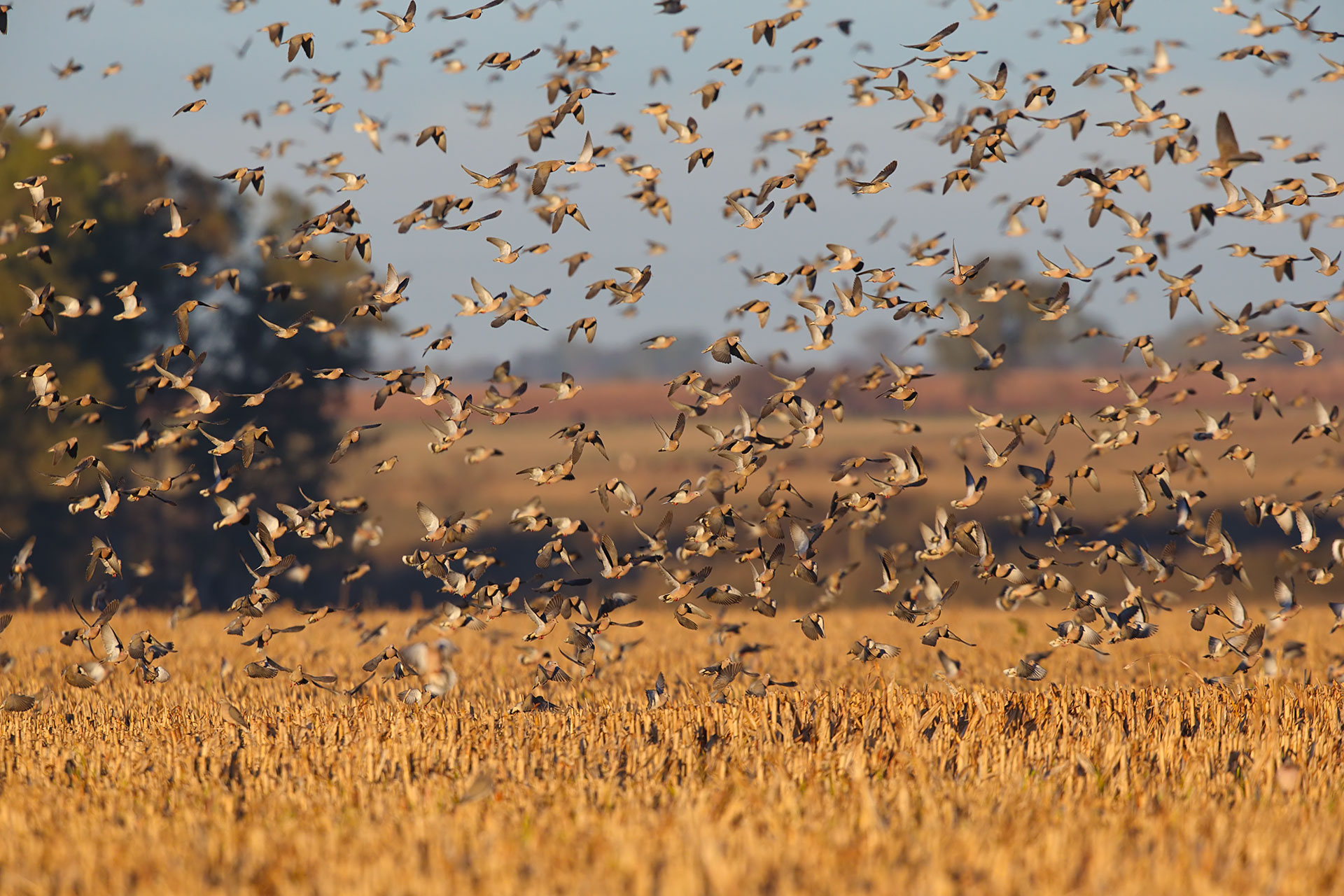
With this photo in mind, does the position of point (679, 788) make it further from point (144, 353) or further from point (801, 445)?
point (144, 353)

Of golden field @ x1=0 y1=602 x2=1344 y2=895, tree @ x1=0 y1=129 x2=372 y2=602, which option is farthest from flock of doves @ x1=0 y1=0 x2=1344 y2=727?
tree @ x1=0 y1=129 x2=372 y2=602

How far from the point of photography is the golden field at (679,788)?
6.12 meters

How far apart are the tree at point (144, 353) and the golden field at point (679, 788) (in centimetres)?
2580

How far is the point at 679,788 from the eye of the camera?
7883 mm

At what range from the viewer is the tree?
36.7m

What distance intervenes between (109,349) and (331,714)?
1274 inches

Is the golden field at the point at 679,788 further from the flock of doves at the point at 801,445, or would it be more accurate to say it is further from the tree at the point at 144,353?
the tree at the point at 144,353

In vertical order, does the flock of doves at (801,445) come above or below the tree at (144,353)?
above

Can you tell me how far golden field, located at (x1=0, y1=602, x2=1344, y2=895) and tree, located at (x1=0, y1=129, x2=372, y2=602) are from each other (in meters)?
25.8

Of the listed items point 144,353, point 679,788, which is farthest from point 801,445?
point 144,353

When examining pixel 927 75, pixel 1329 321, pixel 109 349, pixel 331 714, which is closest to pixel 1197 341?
pixel 1329 321

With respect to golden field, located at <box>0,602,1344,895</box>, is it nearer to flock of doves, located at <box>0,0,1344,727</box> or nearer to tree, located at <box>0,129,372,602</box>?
flock of doves, located at <box>0,0,1344,727</box>

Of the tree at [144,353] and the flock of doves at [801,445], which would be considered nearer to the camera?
the flock of doves at [801,445]

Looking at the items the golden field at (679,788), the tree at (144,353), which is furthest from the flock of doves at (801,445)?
the tree at (144,353)
